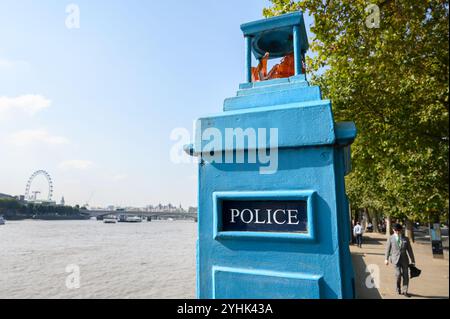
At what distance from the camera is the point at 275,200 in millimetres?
2021

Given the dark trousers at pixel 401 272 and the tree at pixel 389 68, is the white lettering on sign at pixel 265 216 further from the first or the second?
the dark trousers at pixel 401 272

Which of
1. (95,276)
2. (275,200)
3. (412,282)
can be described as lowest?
(95,276)

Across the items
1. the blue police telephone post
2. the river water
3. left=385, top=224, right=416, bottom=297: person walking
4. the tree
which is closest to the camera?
the blue police telephone post

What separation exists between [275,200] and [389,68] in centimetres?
744

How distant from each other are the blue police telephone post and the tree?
557cm

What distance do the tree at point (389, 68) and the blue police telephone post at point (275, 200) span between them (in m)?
5.57

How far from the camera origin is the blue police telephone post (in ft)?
6.16

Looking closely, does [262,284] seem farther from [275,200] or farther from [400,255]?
[400,255]

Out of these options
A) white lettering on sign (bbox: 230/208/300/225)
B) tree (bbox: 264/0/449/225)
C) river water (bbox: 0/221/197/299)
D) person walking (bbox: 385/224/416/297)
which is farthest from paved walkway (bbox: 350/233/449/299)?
white lettering on sign (bbox: 230/208/300/225)

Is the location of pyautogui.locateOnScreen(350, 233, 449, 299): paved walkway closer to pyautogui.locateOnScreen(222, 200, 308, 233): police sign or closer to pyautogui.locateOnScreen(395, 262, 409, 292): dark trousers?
pyautogui.locateOnScreen(395, 262, 409, 292): dark trousers

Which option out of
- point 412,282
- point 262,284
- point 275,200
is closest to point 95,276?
point 412,282

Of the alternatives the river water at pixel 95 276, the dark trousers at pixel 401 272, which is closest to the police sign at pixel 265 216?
the dark trousers at pixel 401 272
